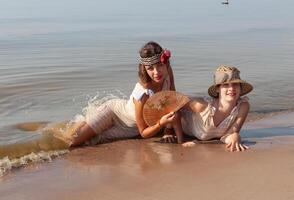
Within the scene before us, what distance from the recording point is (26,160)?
15.5 ft

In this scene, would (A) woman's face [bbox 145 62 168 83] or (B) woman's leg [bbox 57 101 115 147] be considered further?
(B) woman's leg [bbox 57 101 115 147]

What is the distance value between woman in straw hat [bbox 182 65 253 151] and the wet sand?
7.0 inches

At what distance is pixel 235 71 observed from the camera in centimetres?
481

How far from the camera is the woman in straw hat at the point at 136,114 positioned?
16.1 feet

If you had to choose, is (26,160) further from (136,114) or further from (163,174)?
Result: (163,174)

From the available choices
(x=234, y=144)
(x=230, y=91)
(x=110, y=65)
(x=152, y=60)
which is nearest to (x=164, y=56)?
(x=152, y=60)

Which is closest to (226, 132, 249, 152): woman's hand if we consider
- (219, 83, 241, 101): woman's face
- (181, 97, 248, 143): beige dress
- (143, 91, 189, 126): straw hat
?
(181, 97, 248, 143): beige dress

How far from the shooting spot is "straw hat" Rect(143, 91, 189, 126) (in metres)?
4.91

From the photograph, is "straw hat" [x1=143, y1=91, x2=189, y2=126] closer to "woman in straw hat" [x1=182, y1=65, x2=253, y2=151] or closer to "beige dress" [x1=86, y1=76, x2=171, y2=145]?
"woman in straw hat" [x1=182, y1=65, x2=253, y2=151]

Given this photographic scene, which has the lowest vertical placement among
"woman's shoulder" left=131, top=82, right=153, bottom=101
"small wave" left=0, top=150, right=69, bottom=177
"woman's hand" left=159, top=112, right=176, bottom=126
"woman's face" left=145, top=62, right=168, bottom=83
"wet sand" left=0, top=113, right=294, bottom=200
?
"small wave" left=0, top=150, right=69, bottom=177

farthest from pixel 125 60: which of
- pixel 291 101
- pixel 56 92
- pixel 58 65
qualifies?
pixel 291 101

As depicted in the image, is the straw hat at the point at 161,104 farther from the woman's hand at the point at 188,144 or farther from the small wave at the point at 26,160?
the small wave at the point at 26,160

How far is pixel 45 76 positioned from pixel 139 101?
17.1 ft

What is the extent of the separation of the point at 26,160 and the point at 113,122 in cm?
116
